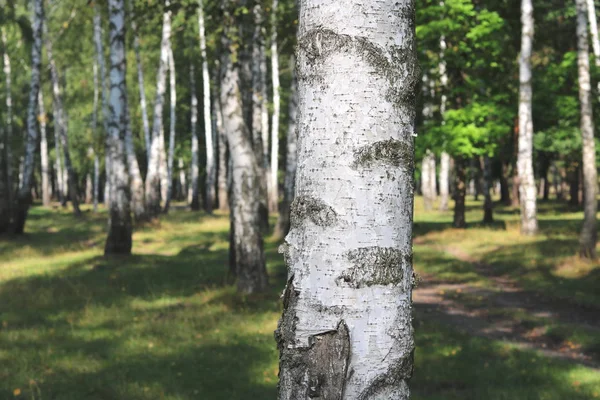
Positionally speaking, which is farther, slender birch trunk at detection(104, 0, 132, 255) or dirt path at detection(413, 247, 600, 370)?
slender birch trunk at detection(104, 0, 132, 255)

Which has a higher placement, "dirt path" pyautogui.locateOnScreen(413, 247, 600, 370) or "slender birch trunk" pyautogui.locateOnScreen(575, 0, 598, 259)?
"slender birch trunk" pyautogui.locateOnScreen(575, 0, 598, 259)

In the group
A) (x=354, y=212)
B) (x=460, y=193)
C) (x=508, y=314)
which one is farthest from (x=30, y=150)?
(x=354, y=212)

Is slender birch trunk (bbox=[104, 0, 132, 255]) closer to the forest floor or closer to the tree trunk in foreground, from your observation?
the forest floor

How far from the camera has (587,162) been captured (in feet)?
50.7

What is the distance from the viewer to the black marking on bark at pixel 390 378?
196cm

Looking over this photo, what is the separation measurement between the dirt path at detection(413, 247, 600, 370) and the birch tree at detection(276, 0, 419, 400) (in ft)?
25.1

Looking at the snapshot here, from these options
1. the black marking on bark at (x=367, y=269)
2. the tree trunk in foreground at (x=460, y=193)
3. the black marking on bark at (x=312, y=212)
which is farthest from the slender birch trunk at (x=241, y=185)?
the tree trunk in foreground at (x=460, y=193)

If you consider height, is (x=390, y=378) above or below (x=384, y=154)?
below

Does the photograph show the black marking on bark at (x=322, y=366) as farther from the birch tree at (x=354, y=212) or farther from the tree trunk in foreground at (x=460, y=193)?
the tree trunk in foreground at (x=460, y=193)

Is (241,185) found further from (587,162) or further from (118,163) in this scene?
(587,162)

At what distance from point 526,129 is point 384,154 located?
20583mm

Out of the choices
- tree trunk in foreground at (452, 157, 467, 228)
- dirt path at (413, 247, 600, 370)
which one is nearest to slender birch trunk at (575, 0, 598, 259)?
dirt path at (413, 247, 600, 370)

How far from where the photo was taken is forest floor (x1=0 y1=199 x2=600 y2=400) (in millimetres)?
7289

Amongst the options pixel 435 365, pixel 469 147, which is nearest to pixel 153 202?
pixel 469 147
